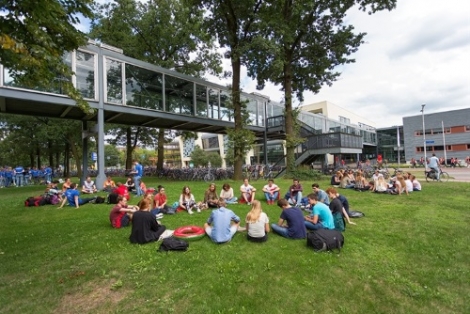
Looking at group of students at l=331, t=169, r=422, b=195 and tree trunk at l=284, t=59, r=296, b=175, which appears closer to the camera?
group of students at l=331, t=169, r=422, b=195

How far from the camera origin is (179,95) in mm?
18016

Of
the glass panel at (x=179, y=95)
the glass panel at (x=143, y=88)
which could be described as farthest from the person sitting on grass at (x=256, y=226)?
the glass panel at (x=179, y=95)

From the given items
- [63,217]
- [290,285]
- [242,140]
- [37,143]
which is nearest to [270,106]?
[242,140]

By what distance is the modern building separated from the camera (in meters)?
40.5

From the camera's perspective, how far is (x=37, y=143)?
29.2 metres

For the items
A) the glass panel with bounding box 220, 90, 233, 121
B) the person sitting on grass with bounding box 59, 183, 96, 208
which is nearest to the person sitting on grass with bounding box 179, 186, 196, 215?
the person sitting on grass with bounding box 59, 183, 96, 208

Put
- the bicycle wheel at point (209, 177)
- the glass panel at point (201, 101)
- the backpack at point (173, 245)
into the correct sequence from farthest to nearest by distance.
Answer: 1. the bicycle wheel at point (209, 177)
2. the glass panel at point (201, 101)
3. the backpack at point (173, 245)

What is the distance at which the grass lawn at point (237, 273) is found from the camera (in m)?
3.64

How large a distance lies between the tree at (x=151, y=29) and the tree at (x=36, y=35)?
17.9m

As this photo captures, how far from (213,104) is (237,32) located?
547cm

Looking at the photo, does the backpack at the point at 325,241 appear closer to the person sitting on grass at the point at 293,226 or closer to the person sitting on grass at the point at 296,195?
the person sitting on grass at the point at 293,226

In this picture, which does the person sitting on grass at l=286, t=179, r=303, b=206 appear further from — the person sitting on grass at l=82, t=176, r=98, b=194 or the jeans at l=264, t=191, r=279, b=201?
the person sitting on grass at l=82, t=176, r=98, b=194

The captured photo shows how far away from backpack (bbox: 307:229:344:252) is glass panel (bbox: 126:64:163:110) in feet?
43.3

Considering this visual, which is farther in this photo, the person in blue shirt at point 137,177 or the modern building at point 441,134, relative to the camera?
the modern building at point 441,134
